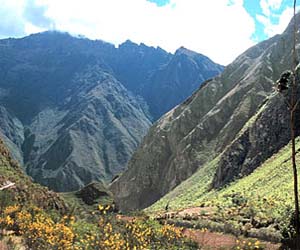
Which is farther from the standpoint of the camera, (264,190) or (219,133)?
(219,133)

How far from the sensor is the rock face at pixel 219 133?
2270 inches

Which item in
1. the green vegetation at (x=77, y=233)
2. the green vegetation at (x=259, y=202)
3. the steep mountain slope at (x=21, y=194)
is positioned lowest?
the green vegetation at (x=259, y=202)

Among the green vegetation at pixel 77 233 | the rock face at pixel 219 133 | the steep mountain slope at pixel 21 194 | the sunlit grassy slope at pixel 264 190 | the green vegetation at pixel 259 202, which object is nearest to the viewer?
the green vegetation at pixel 77 233

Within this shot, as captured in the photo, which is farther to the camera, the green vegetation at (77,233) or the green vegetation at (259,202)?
the green vegetation at (259,202)

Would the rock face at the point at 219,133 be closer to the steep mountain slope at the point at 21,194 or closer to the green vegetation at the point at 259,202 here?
the green vegetation at the point at 259,202

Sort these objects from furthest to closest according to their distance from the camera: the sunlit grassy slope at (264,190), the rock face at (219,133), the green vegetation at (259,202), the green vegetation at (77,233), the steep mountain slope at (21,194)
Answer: the rock face at (219,133)
the sunlit grassy slope at (264,190)
the green vegetation at (259,202)
the steep mountain slope at (21,194)
the green vegetation at (77,233)

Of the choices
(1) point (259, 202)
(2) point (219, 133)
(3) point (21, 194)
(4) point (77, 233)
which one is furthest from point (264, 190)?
(2) point (219, 133)

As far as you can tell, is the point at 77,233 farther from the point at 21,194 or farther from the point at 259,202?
the point at 259,202

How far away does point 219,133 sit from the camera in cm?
7912

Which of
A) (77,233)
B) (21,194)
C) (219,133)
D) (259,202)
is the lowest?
(259,202)

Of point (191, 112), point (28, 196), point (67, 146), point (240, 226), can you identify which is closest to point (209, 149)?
point (191, 112)

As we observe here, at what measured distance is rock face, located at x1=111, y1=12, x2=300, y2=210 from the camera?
189 feet

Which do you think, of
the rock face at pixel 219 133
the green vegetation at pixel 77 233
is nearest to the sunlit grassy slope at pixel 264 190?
the rock face at pixel 219 133

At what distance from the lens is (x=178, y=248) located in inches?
552
